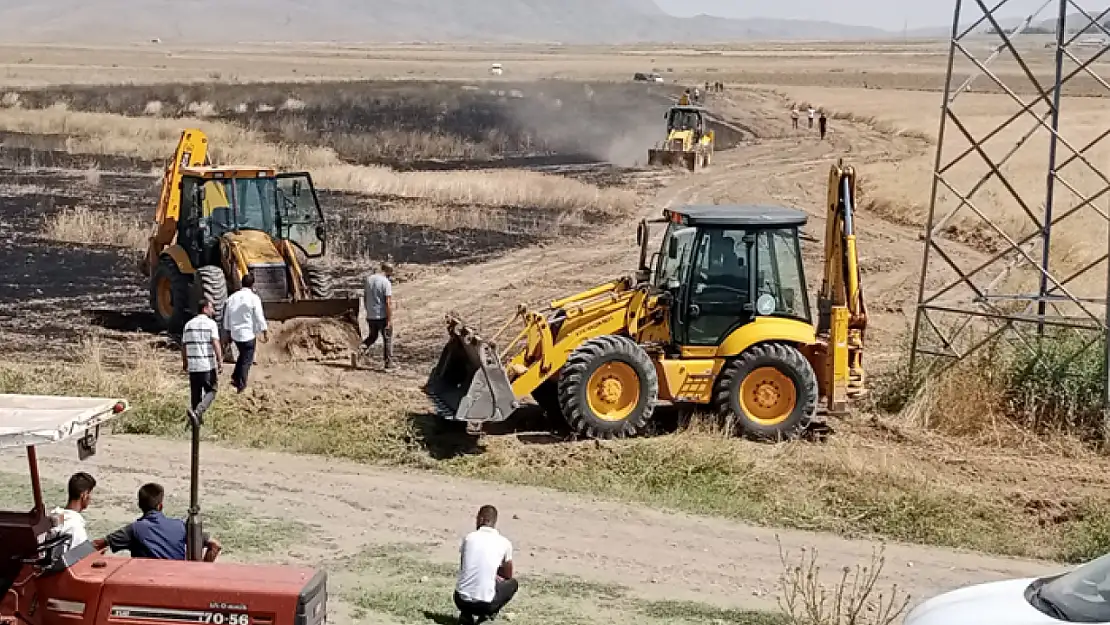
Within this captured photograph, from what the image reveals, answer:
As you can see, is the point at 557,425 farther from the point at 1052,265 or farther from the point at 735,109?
the point at 735,109

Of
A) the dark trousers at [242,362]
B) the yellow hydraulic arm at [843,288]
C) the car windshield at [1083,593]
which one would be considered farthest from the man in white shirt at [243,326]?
the car windshield at [1083,593]

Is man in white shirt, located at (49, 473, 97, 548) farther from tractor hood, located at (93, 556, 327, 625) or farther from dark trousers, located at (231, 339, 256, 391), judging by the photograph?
dark trousers, located at (231, 339, 256, 391)

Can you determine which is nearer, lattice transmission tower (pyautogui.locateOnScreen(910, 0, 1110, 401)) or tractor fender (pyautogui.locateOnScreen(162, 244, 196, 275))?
lattice transmission tower (pyautogui.locateOnScreen(910, 0, 1110, 401))

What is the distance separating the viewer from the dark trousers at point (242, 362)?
16359mm

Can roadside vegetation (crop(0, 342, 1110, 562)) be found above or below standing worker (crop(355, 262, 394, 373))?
below

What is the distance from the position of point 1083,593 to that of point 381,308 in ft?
41.1

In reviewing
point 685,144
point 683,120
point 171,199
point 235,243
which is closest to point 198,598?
point 235,243

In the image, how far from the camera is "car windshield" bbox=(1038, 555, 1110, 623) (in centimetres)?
627

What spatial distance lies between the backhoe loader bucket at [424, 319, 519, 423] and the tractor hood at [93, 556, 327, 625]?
680 cm

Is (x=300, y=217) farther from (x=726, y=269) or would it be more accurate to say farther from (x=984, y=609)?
(x=984, y=609)

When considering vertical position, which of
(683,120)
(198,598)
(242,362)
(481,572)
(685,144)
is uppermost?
(683,120)

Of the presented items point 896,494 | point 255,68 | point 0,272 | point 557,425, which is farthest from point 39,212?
point 255,68

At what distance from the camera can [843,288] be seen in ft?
50.1

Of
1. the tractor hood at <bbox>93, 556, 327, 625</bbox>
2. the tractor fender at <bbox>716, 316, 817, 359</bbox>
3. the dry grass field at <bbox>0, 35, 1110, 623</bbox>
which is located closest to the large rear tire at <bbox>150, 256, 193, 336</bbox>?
the dry grass field at <bbox>0, 35, 1110, 623</bbox>
